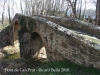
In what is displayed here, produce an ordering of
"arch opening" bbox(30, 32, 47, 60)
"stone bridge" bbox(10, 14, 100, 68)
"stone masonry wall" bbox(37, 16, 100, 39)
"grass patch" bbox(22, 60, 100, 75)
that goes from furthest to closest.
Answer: "arch opening" bbox(30, 32, 47, 60) → "stone masonry wall" bbox(37, 16, 100, 39) → "stone bridge" bbox(10, 14, 100, 68) → "grass patch" bbox(22, 60, 100, 75)

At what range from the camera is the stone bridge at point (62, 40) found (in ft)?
19.6

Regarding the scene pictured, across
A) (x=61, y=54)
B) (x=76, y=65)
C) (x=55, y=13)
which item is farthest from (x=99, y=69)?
(x=55, y=13)

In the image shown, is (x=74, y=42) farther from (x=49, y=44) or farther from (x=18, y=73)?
(x=18, y=73)

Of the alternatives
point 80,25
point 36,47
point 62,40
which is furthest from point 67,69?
point 36,47

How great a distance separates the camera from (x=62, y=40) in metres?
7.36

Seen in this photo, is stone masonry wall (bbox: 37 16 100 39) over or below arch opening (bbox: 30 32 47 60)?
over

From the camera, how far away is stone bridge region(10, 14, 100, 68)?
19.6ft

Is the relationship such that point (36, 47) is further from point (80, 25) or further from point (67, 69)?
point (67, 69)

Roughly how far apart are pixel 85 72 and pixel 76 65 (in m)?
0.73

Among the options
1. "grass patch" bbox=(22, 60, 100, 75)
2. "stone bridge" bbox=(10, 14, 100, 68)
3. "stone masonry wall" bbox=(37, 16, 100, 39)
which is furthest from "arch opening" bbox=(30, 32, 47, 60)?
"grass patch" bbox=(22, 60, 100, 75)

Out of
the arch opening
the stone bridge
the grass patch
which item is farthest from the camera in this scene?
the arch opening

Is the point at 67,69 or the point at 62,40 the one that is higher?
the point at 62,40

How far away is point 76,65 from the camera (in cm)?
646

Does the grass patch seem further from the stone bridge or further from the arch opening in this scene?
the arch opening
